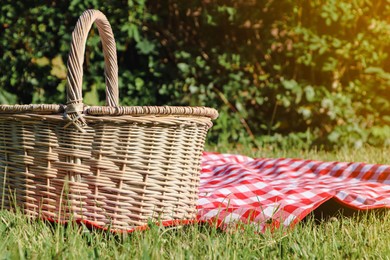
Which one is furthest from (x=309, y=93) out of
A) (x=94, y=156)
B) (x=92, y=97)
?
(x=94, y=156)

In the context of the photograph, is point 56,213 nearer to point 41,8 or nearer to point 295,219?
point 295,219

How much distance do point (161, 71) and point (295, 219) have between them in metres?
2.42

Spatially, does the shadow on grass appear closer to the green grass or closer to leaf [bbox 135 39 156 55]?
the green grass

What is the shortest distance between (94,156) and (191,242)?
0.42 meters

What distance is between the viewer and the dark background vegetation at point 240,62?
4094mm

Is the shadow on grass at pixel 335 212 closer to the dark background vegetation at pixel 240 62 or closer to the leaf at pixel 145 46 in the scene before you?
the dark background vegetation at pixel 240 62

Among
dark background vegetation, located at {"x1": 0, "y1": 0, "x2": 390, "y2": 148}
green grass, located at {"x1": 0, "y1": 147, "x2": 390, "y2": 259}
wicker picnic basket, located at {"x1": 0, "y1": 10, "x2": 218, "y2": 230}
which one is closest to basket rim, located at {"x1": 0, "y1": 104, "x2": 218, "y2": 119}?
wicker picnic basket, located at {"x1": 0, "y1": 10, "x2": 218, "y2": 230}

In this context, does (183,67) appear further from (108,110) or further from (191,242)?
(191,242)

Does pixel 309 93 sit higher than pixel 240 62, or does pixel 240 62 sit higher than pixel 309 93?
pixel 240 62

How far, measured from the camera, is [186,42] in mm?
4453

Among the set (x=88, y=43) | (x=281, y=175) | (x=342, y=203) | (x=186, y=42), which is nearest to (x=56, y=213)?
(x=342, y=203)

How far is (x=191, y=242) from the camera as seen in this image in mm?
1738

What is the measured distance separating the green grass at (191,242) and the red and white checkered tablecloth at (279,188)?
117mm

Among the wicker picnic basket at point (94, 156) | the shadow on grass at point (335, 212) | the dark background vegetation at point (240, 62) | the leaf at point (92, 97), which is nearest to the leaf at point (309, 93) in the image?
the dark background vegetation at point (240, 62)
